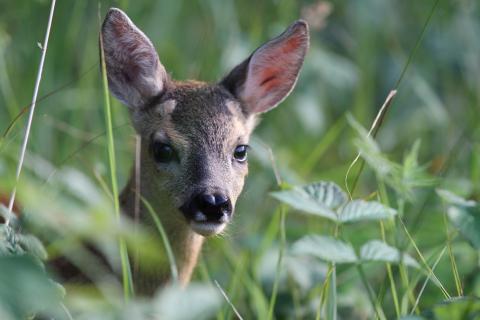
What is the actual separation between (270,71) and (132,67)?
2.18ft

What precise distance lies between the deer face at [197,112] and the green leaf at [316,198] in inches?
18.7

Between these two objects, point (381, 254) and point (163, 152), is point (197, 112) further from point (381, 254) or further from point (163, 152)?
point (381, 254)

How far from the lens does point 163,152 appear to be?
150 inches

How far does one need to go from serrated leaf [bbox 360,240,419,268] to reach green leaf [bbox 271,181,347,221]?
0.43 feet

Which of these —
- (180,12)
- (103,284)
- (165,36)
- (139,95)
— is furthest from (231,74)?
(180,12)

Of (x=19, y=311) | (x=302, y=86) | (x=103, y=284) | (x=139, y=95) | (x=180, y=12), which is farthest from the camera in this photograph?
(x=180, y=12)

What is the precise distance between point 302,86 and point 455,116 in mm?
1347

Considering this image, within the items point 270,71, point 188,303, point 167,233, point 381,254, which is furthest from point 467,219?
point 270,71

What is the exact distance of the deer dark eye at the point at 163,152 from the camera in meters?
3.79

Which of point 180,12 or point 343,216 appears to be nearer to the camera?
point 343,216

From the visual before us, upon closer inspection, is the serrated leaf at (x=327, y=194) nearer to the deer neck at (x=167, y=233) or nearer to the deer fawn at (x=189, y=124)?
the deer fawn at (x=189, y=124)

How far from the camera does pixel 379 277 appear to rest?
4484 mm

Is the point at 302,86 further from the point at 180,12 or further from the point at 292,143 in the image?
the point at 180,12

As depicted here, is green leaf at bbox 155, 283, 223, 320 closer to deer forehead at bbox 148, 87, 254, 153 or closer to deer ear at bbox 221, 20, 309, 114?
deer forehead at bbox 148, 87, 254, 153
